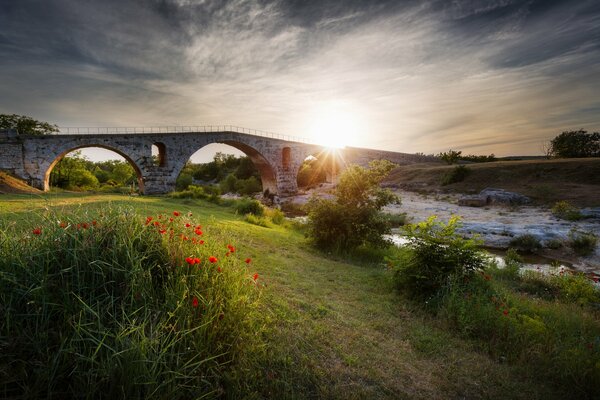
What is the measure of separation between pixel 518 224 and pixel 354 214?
12.7 metres

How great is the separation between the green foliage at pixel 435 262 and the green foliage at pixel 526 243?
853 centimetres

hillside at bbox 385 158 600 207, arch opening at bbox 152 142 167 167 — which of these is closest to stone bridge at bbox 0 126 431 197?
arch opening at bbox 152 142 167 167

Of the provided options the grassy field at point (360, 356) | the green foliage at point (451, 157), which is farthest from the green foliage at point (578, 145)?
the grassy field at point (360, 356)

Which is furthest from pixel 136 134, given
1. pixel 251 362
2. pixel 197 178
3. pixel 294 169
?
pixel 197 178

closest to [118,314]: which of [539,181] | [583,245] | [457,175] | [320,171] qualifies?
[583,245]

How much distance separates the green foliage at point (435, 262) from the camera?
5.79 metres

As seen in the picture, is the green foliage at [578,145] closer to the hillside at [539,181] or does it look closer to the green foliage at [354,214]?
the hillside at [539,181]

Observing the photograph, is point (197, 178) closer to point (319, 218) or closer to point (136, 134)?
point (136, 134)

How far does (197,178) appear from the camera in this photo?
67500 mm

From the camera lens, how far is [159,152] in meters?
27.6

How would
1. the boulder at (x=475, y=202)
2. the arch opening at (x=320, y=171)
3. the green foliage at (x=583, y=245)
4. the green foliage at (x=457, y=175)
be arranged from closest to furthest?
1. the green foliage at (x=583, y=245)
2. the boulder at (x=475, y=202)
3. the green foliage at (x=457, y=175)
4. the arch opening at (x=320, y=171)

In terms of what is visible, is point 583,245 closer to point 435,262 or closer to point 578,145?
point 435,262

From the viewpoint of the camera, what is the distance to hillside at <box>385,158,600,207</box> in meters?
22.6

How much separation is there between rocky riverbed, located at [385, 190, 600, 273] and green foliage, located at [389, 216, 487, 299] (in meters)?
5.50
